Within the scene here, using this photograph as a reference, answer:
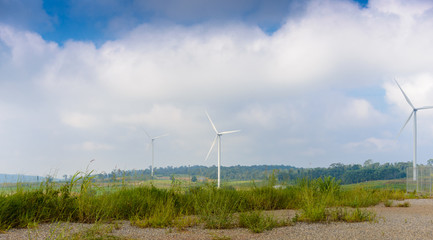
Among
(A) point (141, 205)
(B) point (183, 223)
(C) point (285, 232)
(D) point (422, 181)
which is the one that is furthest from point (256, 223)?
(D) point (422, 181)

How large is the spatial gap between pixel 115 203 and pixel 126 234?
2167mm

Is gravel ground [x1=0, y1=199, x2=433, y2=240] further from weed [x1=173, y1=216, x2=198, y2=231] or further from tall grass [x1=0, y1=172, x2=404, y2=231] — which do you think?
tall grass [x1=0, y1=172, x2=404, y2=231]

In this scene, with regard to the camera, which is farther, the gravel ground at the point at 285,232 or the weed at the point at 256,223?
the weed at the point at 256,223

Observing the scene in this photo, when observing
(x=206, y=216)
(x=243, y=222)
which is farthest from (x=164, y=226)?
(x=243, y=222)

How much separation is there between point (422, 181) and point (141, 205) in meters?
18.4

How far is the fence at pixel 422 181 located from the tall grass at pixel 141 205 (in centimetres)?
1211

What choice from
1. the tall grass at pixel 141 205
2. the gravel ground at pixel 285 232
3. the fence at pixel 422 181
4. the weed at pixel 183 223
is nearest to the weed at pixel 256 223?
the tall grass at pixel 141 205

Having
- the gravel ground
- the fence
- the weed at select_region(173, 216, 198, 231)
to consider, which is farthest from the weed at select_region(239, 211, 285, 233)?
the fence

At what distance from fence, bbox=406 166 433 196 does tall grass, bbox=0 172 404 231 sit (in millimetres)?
12107

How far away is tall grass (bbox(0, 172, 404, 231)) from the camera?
26.0ft

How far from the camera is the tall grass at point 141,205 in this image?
792cm

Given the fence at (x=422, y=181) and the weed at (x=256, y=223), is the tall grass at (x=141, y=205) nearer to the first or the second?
the weed at (x=256, y=223)

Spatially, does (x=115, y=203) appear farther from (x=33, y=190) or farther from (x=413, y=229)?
(x=413, y=229)

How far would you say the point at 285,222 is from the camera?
8.15 m
